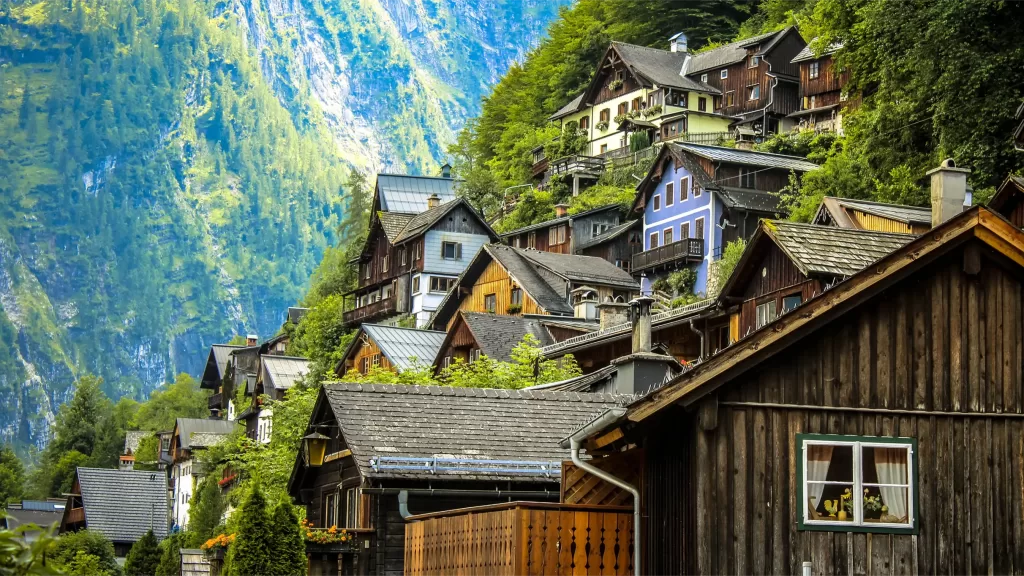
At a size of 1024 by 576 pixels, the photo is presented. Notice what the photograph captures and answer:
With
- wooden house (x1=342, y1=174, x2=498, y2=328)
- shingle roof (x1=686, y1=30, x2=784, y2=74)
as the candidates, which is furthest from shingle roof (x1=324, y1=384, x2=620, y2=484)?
shingle roof (x1=686, y1=30, x2=784, y2=74)

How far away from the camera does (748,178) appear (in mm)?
77375

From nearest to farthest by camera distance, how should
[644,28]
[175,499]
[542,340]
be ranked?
[542,340] < [175,499] < [644,28]

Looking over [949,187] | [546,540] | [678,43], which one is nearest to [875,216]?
[949,187]

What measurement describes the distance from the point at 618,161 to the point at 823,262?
64.1 m

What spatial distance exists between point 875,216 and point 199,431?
6597 cm

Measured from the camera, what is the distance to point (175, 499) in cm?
9725

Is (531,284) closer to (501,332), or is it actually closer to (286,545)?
(501,332)

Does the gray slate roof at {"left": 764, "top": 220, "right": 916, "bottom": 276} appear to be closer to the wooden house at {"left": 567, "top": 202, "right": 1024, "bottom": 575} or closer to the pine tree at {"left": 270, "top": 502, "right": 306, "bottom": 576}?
the pine tree at {"left": 270, "top": 502, "right": 306, "bottom": 576}

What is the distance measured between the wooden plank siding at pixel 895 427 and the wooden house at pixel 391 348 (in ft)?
135

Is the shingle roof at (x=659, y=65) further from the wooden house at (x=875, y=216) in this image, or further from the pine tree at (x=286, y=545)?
the pine tree at (x=286, y=545)

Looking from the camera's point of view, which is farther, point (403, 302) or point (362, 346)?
point (403, 302)

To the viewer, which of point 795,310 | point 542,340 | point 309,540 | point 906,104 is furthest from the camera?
point 542,340

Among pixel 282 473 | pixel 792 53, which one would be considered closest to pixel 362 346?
pixel 282 473

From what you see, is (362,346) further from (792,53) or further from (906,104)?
(792,53)
